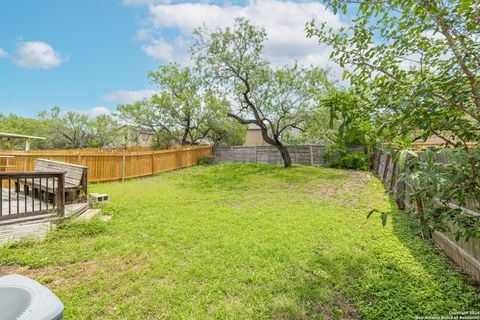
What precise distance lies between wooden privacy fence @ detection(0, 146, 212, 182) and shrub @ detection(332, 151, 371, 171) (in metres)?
10.2

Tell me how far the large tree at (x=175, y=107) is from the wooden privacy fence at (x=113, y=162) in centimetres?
309

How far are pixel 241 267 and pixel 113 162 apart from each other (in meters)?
9.75

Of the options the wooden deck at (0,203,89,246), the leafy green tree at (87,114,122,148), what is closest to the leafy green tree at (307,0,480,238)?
the wooden deck at (0,203,89,246)

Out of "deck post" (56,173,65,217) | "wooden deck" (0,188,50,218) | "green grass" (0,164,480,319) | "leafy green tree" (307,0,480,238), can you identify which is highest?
"leafy green tree" (307,0,480,238)

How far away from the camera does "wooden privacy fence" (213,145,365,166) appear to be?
15761 millimetres

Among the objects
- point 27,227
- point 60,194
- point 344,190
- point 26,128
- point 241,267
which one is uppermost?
point 26,128

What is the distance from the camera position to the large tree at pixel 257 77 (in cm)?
1260

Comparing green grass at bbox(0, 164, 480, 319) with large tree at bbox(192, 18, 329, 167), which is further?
large tree at bbox(192, 18, 329, 167)

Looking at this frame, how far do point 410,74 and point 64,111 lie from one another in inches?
1205

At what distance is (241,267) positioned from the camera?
324 cm

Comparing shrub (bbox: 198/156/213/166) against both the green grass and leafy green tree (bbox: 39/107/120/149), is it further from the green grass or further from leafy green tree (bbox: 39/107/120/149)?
leafy green tree (bbox: 39/107/120/149)

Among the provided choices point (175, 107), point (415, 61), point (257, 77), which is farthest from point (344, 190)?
point (175, 107)

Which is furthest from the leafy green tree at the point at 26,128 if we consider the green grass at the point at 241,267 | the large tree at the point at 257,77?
the green grass at the point at 241,267

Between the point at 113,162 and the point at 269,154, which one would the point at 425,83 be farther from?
the point at 269,154
